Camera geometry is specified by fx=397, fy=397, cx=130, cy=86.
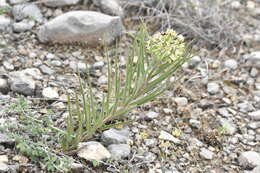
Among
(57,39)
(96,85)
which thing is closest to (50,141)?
(96,85)

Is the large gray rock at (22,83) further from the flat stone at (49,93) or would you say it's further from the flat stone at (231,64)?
the flat stone at (231,64)

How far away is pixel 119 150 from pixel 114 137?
0.29 feet

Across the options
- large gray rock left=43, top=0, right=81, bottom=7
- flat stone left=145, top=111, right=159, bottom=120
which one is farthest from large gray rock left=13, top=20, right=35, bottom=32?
flat stone left=145, top=111, right=159, bottom=120

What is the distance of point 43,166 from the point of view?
1.83 metres

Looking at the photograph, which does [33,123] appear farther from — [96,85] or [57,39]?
[57,39]

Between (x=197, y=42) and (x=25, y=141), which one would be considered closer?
(x=25, y=141)

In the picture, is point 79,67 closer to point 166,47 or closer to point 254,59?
point 166,47

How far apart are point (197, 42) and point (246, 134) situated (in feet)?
3.49

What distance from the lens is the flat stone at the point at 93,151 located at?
1.94m

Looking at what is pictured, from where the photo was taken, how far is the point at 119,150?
2.05 m

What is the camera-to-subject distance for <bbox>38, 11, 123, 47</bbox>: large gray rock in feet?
9.34

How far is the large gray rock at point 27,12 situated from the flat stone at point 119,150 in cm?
137

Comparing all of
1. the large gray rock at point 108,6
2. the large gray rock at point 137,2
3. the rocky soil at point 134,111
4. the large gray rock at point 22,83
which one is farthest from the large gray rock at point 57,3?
the large gray rock at point 22,83

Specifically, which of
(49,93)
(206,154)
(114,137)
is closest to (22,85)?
(49,93)
